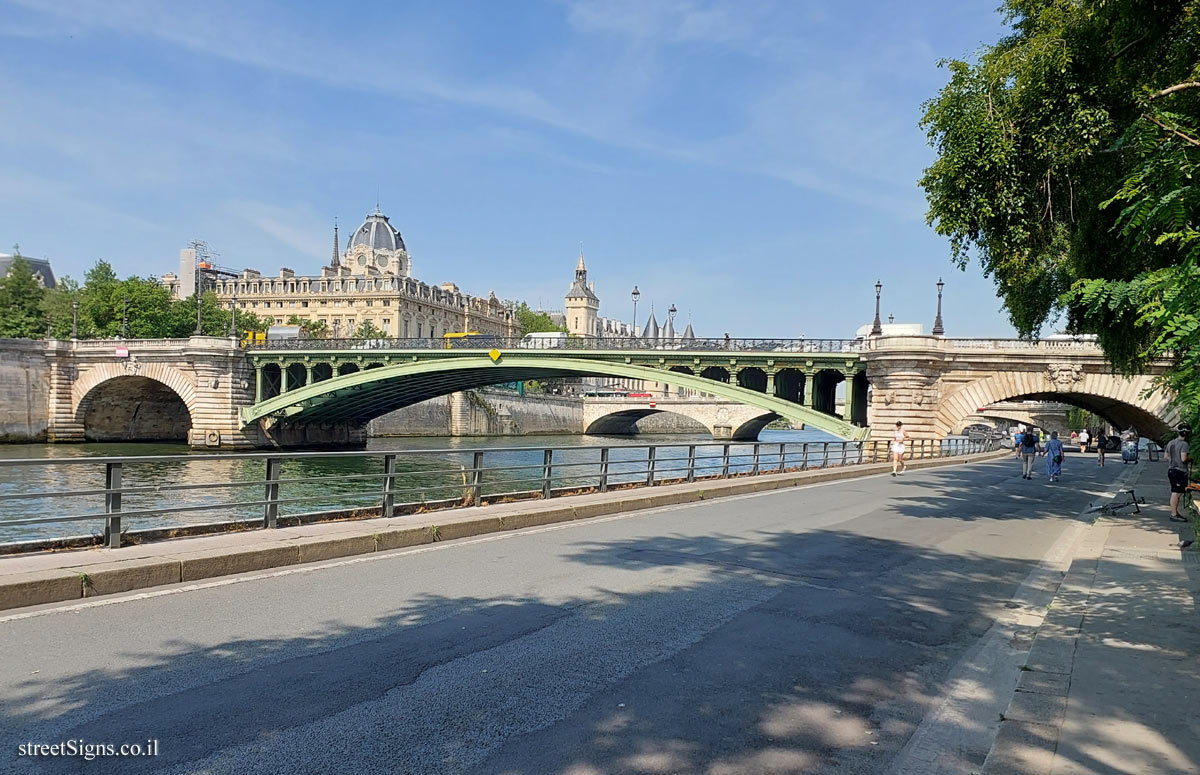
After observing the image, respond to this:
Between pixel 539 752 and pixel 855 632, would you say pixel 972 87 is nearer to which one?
pixel 855 632

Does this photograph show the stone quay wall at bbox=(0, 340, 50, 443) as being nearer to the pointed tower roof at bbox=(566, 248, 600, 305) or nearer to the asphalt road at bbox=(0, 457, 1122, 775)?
the asphalt road at bbox=(0, 457, 1122, 775)

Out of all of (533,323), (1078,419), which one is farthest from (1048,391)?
(533,323)

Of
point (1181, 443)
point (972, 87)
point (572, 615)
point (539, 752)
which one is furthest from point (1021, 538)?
point (539, 752)

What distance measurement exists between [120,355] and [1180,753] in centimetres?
6115

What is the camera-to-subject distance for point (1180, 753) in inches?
174

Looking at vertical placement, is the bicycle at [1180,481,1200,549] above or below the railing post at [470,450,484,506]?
below

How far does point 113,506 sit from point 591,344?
40.4 meters

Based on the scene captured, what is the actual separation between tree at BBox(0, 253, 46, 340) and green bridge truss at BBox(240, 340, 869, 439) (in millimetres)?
28110

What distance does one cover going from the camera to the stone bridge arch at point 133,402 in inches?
2229

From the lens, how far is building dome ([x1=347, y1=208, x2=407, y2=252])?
147 metres

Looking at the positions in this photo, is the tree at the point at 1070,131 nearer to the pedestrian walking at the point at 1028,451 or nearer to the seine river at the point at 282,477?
the seine river at the point at 282,477

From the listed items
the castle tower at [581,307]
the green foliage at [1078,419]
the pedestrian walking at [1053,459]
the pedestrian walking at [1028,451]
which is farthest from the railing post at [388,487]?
the castle tower at [581,307]

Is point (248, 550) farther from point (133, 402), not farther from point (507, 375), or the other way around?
point (133, 402)

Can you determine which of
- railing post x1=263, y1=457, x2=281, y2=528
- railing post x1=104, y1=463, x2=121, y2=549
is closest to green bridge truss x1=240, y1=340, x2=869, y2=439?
railing post x1=263, y1=457, x2=281, y2=528
